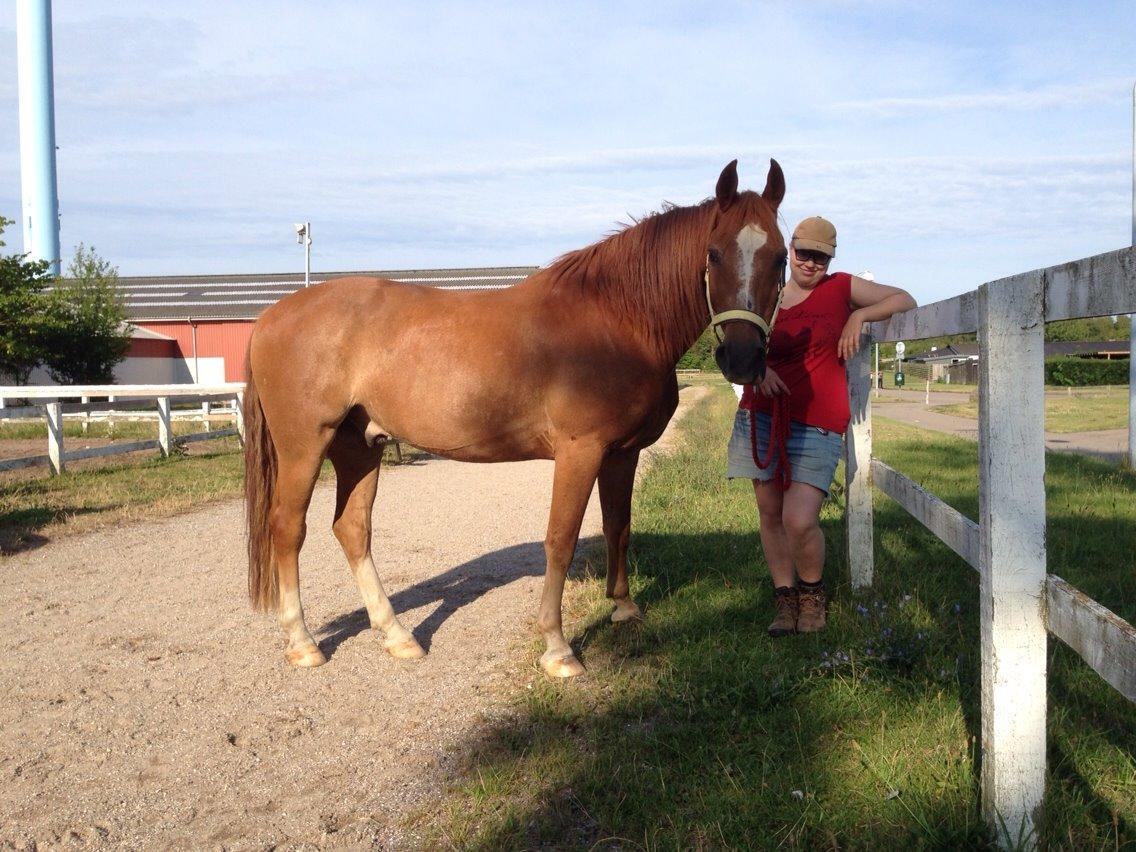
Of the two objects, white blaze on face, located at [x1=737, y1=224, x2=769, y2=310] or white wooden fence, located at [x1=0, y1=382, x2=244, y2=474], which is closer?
white blaze on face, located at [x1=737, y1=224, x2=769, y2=310]

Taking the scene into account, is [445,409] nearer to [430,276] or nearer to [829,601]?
[829,601]

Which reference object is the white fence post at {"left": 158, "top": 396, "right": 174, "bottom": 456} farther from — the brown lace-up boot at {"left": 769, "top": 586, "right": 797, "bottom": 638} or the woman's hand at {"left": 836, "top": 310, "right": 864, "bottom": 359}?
the woman's hand at {"left": 836, "top": 310, "right": 864, "bottom": 359}

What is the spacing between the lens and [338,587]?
5.88 m

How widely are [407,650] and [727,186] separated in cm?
266

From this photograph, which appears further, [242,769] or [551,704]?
[551,704]

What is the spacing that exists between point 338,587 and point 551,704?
2.73m

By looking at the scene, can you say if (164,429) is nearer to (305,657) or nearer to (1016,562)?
(305,657)

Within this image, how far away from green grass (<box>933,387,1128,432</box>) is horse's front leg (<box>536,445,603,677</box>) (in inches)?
582

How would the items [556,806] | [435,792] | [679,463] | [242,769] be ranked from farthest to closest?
[679,463] < [242,769] < [435,792] < [556,806]

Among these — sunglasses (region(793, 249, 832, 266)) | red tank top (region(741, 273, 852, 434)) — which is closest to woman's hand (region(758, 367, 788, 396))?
red tank top (region(741, 273, 852, 434))

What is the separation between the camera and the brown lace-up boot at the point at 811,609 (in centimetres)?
401

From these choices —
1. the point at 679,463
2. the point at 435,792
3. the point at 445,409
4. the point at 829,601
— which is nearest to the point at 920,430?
the point at 679,463

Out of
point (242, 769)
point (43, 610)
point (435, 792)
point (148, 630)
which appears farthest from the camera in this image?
point (43, 610)

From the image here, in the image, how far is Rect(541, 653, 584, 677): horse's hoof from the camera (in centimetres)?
393
